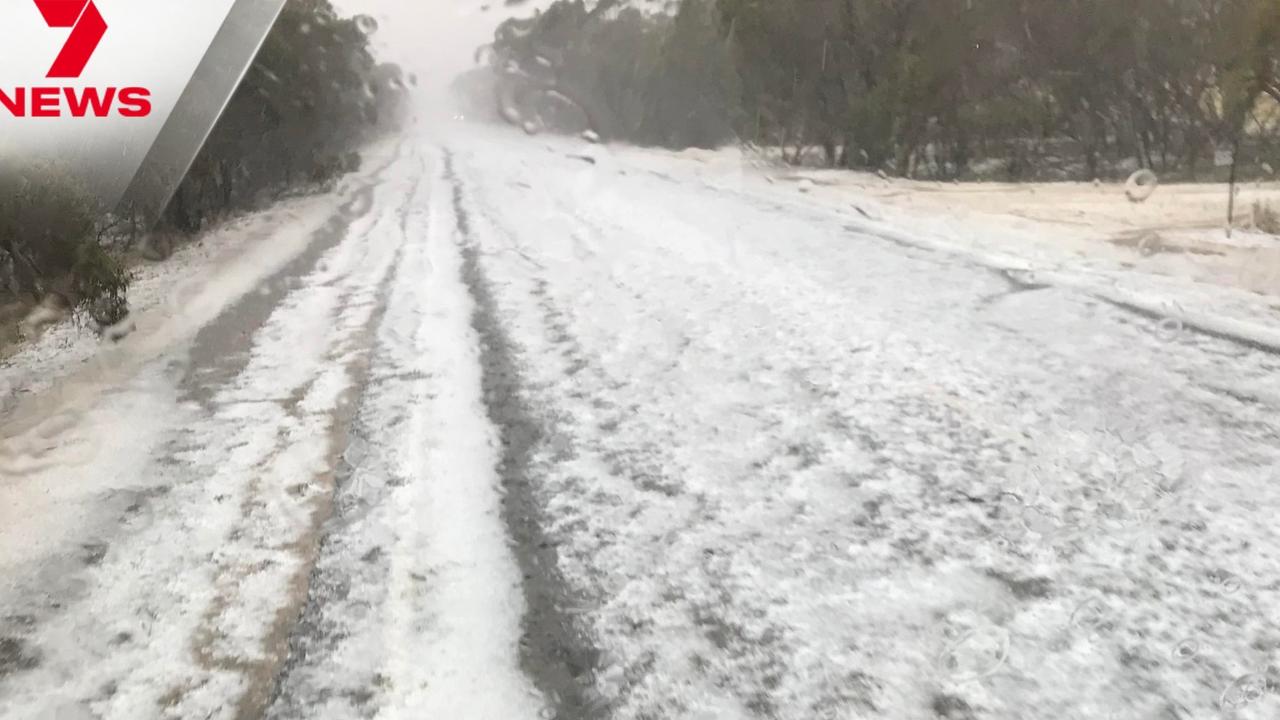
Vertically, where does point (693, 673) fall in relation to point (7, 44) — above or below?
below

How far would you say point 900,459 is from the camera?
322 centimetres

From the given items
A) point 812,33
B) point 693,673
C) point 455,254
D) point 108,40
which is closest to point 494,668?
point 693,673

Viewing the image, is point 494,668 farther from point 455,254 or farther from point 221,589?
point 455,254

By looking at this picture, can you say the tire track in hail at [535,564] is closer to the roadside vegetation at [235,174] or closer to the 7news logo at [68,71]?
the roadside vegetation at [235,174]

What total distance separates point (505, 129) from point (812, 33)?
13.8 metres

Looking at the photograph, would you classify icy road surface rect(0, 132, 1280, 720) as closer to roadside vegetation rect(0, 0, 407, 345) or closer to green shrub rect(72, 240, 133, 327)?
green shrub rect(72, 240, 133, 327)

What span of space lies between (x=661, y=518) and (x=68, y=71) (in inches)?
261

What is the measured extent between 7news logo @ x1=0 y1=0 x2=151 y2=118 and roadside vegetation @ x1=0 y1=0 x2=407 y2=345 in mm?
645

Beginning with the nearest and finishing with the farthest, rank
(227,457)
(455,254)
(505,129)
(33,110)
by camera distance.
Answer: (227,457) → (33,110) → (455,254) → (505,129)

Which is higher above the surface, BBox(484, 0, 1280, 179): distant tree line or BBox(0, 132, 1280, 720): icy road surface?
BBox(484, 0, 1280, 179): distant tree line

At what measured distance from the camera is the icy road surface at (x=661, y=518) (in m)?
2.14

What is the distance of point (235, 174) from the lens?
43.9ft

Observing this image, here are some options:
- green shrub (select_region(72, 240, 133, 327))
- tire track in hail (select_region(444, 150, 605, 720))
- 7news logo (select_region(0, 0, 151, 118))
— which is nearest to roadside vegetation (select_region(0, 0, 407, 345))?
green shrub (select_region(72, 240, 133, 327))

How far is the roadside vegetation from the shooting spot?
21.1 feet
